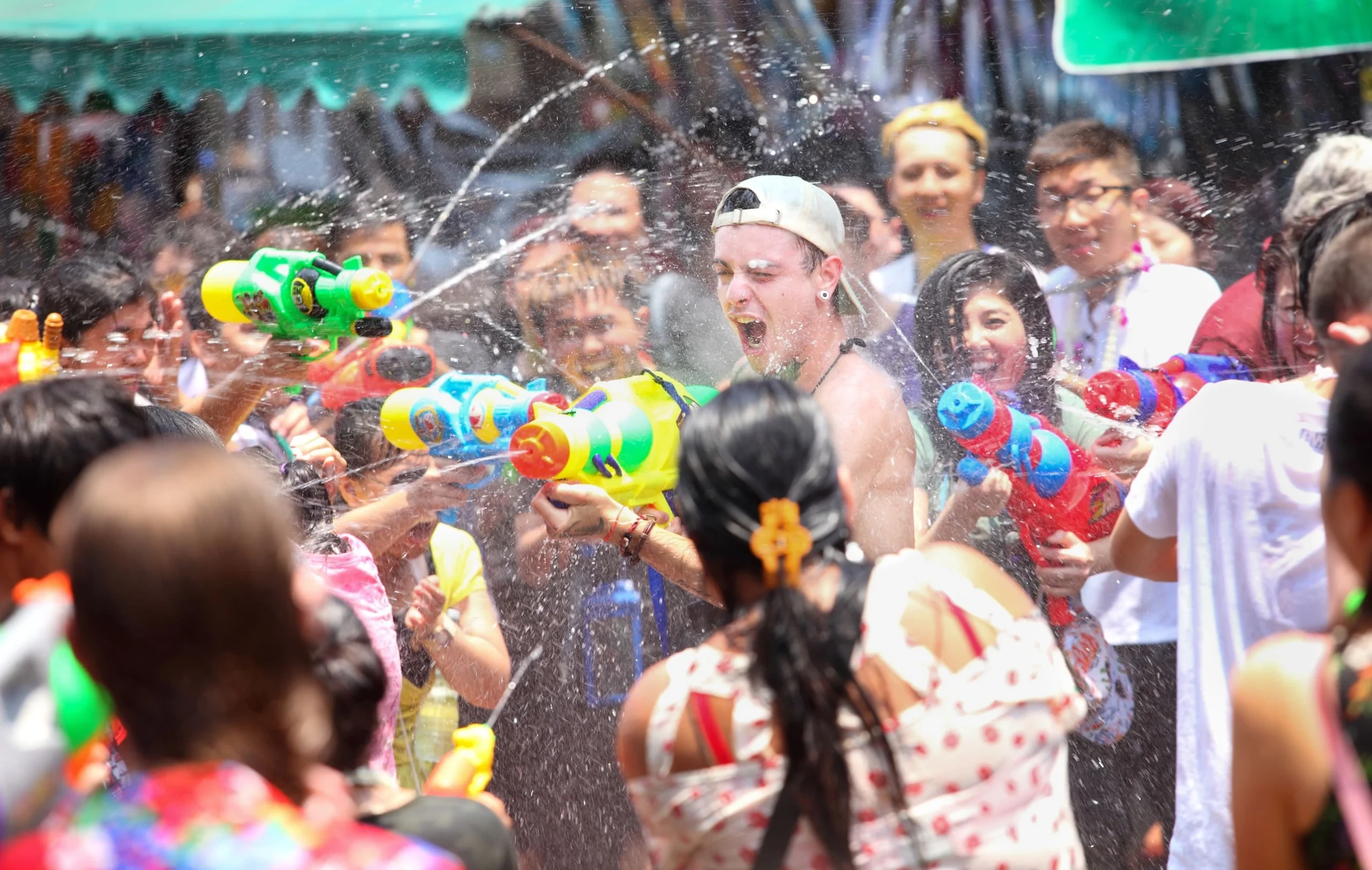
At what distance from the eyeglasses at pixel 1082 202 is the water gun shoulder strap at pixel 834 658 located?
2601mm

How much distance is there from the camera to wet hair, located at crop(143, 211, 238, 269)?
16.7 ft

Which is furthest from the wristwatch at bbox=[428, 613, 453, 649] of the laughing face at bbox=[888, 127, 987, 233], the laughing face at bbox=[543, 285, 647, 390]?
the laughing face at bbox=[888, 127, 987, 233]

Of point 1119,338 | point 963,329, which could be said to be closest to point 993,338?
point 963,329

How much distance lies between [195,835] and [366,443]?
213cm

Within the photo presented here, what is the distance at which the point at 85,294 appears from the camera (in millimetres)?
3318

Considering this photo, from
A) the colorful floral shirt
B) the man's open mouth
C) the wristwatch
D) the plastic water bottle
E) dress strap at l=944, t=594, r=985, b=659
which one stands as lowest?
the plastic water bottle

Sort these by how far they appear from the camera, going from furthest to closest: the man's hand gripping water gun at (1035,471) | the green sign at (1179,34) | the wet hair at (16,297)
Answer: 1. the green sign at (1179,34)
2. the wet hair at (16,297)
3. the man's hand gripping water gun at (1035,471)

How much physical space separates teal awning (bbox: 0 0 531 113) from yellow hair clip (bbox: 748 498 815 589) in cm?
404

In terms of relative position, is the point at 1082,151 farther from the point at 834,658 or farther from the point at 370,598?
the point at 834,658

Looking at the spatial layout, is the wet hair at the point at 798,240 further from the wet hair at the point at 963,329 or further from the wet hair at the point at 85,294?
the wet hair at the point at 85,294

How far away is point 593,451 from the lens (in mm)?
2607

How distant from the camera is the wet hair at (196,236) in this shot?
5102 millimetres

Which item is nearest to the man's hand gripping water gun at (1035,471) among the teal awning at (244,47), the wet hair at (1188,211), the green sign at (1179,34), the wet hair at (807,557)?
the wet hair at (807,557)

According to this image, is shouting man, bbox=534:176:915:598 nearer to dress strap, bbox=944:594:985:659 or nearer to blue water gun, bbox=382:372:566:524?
blue water gun, bbox=382:372:566:524
